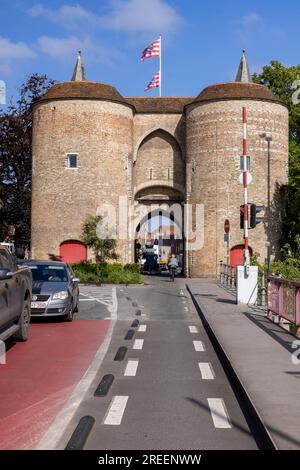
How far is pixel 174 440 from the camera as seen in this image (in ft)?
17.7

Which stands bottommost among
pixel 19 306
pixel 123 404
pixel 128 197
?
pixel 123 404

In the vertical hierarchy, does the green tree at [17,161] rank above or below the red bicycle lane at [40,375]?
above

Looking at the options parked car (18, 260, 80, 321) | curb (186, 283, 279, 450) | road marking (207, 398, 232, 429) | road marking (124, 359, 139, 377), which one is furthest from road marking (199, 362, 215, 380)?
parked car (18, 260, 80, 321)

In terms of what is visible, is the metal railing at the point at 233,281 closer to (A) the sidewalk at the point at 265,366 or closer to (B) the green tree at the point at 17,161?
(A) the sidewalk at the point at 265,366

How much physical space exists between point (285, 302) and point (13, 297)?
5.67m

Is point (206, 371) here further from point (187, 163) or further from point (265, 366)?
point (187, 163)

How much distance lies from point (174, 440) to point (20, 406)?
2.10m

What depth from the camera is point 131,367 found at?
899 cm

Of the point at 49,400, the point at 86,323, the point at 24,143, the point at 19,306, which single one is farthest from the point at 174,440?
the point at 24,143

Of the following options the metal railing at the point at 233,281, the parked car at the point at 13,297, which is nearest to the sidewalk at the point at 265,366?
the metal railing at the point at 233,281

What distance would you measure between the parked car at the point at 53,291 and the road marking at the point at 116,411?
720 centimetres

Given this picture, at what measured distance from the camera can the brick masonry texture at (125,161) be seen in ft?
138
